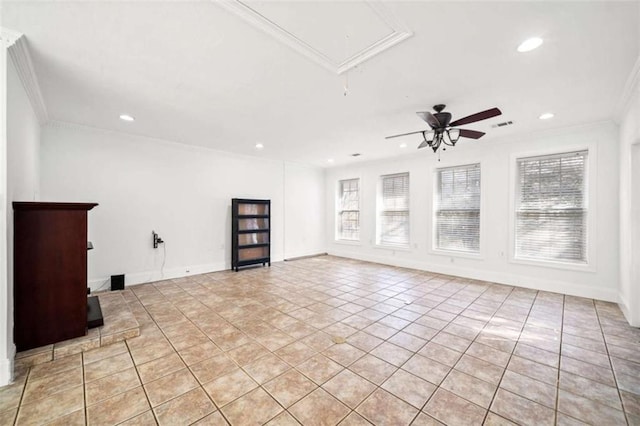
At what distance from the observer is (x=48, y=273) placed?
2518mm

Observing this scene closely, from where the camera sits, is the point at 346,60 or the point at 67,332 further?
the point at 67,332

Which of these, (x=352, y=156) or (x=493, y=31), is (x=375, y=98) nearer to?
(x=493, y=31)

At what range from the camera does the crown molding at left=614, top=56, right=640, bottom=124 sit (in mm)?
2557

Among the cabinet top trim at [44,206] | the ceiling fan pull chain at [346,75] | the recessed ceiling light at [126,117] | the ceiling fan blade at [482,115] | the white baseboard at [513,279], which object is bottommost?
the white baseboard at [513,279]

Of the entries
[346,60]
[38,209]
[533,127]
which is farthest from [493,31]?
[38,209]

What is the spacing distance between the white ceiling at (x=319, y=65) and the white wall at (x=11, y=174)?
35 centimetres

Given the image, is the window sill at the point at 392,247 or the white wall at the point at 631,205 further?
the window sill at the point at 392,247

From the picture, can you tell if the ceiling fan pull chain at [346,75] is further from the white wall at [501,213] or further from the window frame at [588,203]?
the window frame at [588,203]

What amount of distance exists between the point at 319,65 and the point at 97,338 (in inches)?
138

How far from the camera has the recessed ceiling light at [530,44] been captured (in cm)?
210

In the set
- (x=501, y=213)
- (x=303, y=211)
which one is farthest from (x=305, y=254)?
(x=501, y=213)

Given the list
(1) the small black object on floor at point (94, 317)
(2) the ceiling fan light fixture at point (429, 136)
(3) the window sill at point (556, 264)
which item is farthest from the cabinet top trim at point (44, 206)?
(3) the window sill at point (556, 264)

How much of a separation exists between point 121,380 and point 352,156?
19.1 feet

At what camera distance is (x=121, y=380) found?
2.13m
